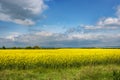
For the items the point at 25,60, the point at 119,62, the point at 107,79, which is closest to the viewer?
the point at 107,79

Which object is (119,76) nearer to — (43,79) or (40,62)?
(43,79)

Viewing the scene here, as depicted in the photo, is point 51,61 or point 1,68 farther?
point 51,61

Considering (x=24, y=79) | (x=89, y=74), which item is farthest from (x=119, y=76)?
(x=24, y=79)

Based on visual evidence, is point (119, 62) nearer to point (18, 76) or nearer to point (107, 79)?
point (107, 79)

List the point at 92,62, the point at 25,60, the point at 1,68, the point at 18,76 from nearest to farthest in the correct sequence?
the point at 18,76 → the point at 1,68 → the point at 25,60 → the point at 92,62

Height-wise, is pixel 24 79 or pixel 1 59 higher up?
pixel 1 59

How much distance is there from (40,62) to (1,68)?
3110mm

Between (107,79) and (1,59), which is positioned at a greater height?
(1,59)

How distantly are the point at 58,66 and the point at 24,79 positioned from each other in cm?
582

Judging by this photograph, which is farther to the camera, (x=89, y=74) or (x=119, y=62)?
(x=119, y=62)

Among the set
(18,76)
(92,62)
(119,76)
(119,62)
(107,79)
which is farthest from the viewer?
(119,62)

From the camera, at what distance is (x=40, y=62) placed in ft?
56.2

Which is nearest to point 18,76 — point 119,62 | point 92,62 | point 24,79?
point 24,79

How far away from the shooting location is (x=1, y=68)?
15617mm
